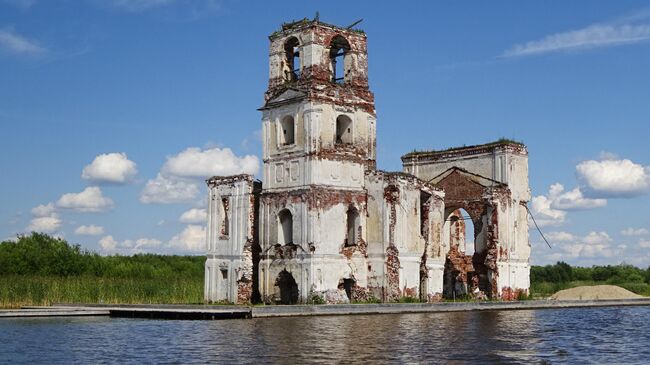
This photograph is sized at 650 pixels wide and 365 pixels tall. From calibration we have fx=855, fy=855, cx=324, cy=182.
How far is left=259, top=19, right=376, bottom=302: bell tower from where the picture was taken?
35.4m

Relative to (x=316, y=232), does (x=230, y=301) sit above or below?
below

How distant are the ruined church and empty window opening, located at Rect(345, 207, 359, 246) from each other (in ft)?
0.17

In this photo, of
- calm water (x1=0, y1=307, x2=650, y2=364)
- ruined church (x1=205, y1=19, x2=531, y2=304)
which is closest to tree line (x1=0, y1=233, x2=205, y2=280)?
ruined church (x1=205, y1=19, x2=531, y2=304)

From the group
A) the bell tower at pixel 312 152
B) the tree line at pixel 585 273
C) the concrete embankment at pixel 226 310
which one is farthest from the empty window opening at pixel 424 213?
the tree line at pixel 585 273

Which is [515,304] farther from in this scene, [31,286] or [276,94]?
[31,286]

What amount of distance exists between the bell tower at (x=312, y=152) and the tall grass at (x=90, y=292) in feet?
13.7

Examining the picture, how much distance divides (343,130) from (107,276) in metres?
18.7

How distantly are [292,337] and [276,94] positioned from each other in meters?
17.9

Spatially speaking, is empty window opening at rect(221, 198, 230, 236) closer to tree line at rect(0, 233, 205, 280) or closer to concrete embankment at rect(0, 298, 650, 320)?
concrete embankment at rect(0, 298, 650, 320)

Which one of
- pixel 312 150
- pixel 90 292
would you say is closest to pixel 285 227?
pixel 312 150

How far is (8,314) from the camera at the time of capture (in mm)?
28547

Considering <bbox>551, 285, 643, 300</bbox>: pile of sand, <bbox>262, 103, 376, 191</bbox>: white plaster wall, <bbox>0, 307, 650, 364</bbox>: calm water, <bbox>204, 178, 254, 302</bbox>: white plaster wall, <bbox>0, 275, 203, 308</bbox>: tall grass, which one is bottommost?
<bbox>0, 307, 650, 364</bbox>: calm water

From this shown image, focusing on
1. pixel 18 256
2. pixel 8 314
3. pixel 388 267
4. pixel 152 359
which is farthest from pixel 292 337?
pixel 18 256

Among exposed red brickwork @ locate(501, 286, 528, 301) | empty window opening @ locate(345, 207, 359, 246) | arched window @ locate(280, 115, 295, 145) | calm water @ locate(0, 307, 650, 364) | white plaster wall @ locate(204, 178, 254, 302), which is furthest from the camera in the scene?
exposed red brickwork @ locate(501, 286, 528, 301)
